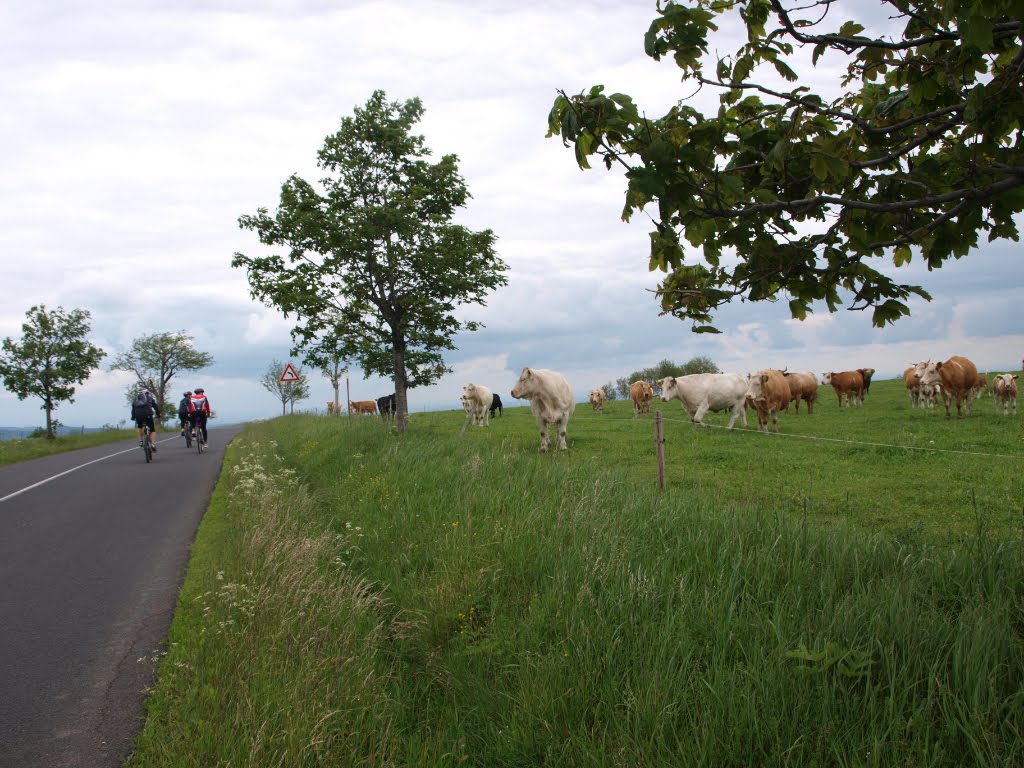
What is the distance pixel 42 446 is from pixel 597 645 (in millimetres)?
32717

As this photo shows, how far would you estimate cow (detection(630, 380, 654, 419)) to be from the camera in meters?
31.2

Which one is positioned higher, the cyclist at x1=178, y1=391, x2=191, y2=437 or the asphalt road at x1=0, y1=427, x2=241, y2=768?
the cyclist at x1=178, y1=391, x2=191, y2=437

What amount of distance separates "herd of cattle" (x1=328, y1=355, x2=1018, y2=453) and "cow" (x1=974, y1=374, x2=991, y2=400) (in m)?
0.10

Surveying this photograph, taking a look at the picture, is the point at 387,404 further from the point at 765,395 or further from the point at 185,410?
the point at 765,395

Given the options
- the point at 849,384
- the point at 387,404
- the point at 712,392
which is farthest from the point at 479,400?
the point at 849,384

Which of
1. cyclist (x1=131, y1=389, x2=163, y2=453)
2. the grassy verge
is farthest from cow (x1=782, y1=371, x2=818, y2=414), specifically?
the grassy verge

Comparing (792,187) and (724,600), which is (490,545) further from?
(792,187)

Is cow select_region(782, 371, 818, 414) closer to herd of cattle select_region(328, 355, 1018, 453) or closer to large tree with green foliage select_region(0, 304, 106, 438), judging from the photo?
herd of cattle select_region(328, 355, 1018, 453)

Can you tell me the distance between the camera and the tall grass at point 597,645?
300cm

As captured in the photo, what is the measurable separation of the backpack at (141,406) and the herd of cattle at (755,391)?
9661 mm

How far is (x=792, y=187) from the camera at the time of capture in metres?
3.91

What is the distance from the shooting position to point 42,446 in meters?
28.8

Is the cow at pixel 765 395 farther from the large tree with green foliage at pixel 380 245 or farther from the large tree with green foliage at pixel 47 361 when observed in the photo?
the large tree with green foliage at pixel 47 361

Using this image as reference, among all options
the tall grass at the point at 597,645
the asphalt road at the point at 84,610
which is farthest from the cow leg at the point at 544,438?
the tall grass at the point at 597,645
